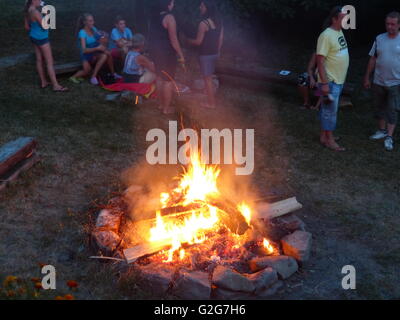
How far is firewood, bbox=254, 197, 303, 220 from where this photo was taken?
5648 millimetres

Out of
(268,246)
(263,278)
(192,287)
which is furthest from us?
(268,246)

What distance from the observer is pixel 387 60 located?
764 cm

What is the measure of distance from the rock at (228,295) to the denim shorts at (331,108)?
3.93 metres

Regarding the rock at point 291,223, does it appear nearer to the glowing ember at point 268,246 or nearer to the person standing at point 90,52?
the glowing ember at point 268,246

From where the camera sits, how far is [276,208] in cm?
576

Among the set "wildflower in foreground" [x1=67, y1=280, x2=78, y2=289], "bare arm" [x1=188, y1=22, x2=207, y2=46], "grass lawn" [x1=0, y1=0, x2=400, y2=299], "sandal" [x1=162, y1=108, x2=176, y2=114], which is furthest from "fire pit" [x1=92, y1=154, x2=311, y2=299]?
"bare arm" [x1=188, y1=22, x2=207, y2=46]

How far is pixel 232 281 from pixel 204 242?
80 cm

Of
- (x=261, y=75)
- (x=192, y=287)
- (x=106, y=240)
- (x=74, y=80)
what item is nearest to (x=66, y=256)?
(x=106, y=240)

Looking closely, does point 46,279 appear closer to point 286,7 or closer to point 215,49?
point 215,49

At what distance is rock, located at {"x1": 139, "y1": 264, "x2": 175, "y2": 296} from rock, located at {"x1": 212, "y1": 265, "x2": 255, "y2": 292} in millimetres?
444

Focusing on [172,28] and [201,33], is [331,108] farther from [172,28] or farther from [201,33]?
[172,28]

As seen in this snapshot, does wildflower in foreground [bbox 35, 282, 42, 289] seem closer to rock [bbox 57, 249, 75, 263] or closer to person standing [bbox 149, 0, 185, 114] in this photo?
rock [bbox 57, 249, 75, 263]
